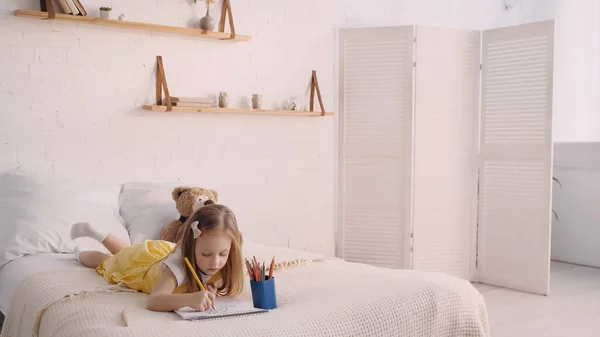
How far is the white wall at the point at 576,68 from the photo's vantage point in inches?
206

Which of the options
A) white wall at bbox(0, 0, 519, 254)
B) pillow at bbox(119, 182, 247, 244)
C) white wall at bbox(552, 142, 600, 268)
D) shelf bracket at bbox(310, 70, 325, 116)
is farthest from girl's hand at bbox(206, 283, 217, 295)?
white wall at bbox(552, 142, 600, 268)

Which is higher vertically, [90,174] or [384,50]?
[384,50]

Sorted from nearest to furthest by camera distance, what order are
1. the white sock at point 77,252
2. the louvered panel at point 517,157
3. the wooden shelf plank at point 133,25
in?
the white sock at point 77,252
the wooden shelf plank at point 133,25
the louvered panel at point 517,157

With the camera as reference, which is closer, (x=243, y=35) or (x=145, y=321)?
(x=145, y=321)

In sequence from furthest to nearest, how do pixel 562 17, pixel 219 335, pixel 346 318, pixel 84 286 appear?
pixel 562 17 → pixel 84 286 → pixel 346 318 → pixel 219 335

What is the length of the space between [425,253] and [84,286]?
2530 millimetres

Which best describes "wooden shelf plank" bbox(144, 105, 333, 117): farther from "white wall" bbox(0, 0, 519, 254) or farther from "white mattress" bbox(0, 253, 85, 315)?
"white mattress" bbox(0, 253, 85, 315)

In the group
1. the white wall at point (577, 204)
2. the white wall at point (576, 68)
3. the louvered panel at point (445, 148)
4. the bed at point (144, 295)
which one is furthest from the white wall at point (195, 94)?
the white wall at point (577, 204)

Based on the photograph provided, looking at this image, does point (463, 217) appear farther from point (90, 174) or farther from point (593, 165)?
point (90, 174)

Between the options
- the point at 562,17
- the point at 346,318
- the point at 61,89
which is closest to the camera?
the point at 346,318

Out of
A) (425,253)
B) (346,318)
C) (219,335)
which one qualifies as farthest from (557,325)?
(219,335)

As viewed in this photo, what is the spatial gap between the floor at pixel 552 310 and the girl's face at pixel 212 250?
1.68m

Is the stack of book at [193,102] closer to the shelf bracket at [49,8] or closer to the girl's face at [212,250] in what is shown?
the shelf bracket at [49,8]

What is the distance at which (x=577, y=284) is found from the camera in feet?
13.6
